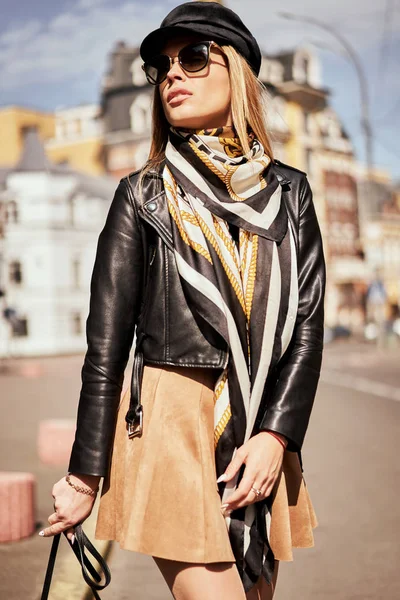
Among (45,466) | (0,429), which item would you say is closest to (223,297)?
(45,466)

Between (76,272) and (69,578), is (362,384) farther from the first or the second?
(76,272)

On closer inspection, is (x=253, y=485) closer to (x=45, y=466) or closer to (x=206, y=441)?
(x=206, y=441)

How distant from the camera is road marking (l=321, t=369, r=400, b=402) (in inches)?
668

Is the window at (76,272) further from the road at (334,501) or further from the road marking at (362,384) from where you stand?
the road at (334,501)

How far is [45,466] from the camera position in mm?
9258

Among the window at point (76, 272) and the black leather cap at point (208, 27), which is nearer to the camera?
the black leather cap at point (208, 27)

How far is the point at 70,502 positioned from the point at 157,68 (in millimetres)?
1105

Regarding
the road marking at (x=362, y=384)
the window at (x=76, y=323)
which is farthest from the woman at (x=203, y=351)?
the window at (x=76, y=323)

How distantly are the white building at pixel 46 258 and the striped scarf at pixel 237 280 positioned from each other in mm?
42613

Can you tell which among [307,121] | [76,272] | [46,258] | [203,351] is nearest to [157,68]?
[203,351]

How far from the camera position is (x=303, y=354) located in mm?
2449

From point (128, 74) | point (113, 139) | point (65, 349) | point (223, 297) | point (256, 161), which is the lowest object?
point (65, 349)

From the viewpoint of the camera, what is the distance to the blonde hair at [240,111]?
2559 mm

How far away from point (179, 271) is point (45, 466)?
7.15 metres
